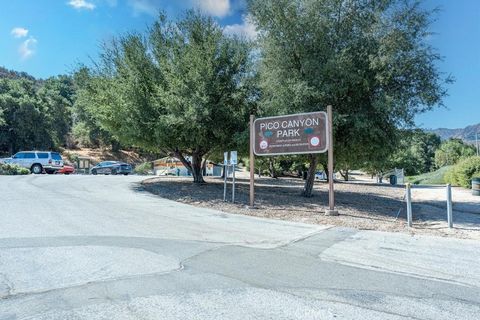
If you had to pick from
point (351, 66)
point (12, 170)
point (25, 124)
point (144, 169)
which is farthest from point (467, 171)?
point (25, 124)

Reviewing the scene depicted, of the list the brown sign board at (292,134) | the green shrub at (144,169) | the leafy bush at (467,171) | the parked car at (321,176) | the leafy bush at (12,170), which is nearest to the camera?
the brown sign board at (292,134)

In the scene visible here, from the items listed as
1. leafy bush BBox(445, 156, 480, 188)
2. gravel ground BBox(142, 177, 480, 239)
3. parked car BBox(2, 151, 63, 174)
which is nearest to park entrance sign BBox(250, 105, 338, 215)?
gravel ground BBox(142, 177, 480, 239)

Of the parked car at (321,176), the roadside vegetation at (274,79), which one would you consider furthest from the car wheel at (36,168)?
the parked car at (321,176)

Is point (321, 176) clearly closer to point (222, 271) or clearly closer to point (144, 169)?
point (144, 169)

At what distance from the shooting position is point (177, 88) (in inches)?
634

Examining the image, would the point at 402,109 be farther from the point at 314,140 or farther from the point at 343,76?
the point at 314,140

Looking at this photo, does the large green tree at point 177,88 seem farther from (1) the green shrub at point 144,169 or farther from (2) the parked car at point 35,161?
(1) the green shrub at point 144,169

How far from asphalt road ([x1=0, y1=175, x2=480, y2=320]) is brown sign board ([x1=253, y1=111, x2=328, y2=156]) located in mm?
3472

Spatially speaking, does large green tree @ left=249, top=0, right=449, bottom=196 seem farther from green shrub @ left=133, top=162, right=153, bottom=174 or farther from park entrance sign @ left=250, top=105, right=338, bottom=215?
green shrub @ left=133, top=162, right=153, bottom=174

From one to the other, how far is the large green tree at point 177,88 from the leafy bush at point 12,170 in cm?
1279

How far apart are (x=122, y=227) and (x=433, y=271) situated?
6489 mm

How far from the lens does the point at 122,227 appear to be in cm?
900

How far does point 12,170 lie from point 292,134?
2377 cm

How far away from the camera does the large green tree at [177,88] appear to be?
53.6 ft
